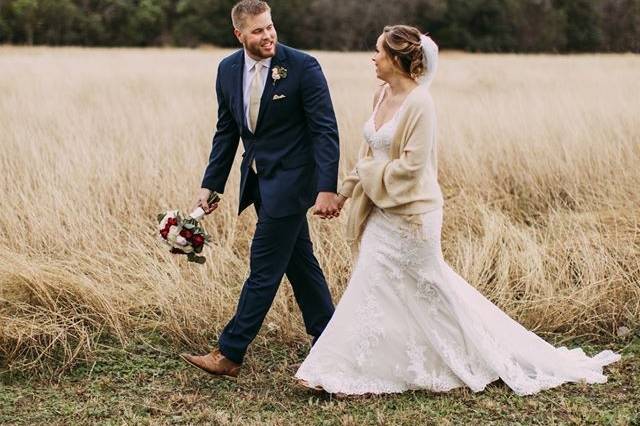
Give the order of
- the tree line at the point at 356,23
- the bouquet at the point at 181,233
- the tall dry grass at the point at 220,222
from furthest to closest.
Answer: the tree line at the point at 356,23
the tall dry grass at the point at 220,222
the bouquet at the point at 181,233

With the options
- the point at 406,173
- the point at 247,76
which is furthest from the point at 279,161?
the point at 406,173

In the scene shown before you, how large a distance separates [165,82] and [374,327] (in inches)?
435

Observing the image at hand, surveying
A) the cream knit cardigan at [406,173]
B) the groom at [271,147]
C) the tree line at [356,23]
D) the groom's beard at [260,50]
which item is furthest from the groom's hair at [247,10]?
the tree line at [356,23]

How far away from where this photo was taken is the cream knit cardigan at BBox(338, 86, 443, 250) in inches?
149

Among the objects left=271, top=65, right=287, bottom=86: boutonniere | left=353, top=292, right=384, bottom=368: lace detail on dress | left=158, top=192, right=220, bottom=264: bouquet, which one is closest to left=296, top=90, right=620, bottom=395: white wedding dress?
left=353, top=292, right=384, bottom=368: lace detail on dress

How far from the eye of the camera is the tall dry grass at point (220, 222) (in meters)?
4.96

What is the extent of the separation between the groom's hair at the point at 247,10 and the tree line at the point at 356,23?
36.5 m

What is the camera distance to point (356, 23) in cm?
4250

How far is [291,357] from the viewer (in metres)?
4.78

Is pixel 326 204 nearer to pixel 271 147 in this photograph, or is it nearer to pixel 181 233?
pixel 271 147

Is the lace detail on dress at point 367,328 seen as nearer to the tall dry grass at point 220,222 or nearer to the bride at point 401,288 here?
the bride at point 401,288

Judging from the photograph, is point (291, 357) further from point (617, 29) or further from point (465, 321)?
point (617, 29)

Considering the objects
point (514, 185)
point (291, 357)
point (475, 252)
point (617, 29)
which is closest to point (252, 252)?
point (291, 357)

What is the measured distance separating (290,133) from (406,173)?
644 millimetres
